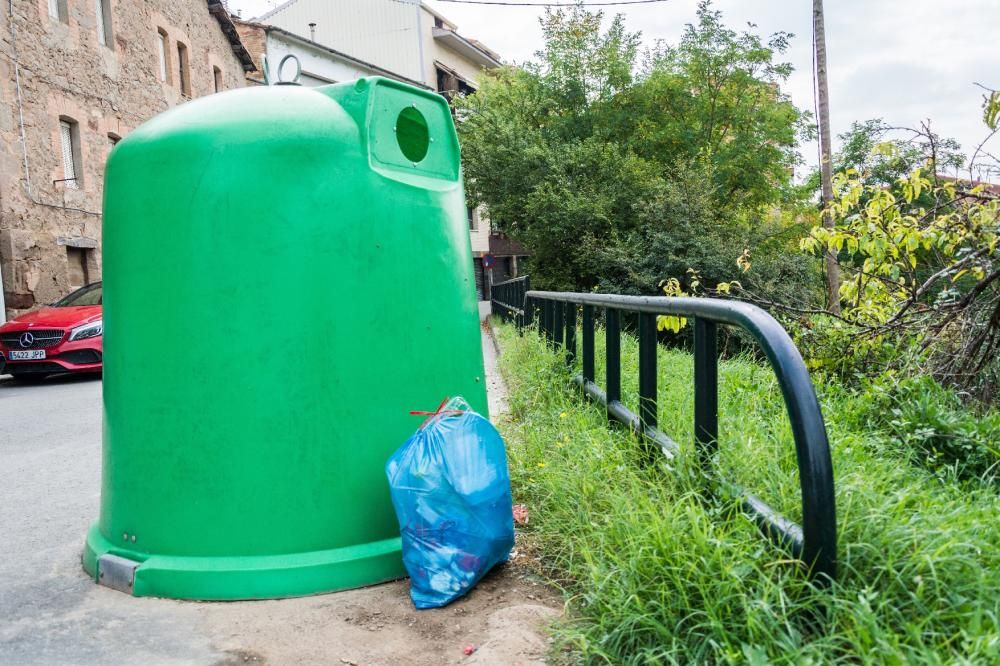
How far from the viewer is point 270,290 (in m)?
2.65

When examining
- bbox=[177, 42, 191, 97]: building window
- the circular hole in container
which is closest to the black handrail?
the circular hole in container

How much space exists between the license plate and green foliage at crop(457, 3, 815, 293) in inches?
504

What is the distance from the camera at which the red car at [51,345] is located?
33.0 ft

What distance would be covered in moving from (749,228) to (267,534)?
64.5 ft

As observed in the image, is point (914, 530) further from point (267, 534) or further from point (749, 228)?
point (749, 228)

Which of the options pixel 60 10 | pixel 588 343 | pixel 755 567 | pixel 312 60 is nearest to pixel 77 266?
pixel 60 10

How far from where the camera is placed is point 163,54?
768 inches

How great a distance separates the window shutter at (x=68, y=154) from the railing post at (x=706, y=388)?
15396 millimetres

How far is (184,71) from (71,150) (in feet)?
19.8

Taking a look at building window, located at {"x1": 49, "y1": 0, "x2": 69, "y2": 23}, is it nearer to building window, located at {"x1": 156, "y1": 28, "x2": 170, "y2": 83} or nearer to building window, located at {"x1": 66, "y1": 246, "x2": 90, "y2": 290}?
building window, located at {"x1": 156, "y1": 28, "x2": 170, "y2": 83}

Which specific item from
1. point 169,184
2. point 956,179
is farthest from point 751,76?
point 169,184

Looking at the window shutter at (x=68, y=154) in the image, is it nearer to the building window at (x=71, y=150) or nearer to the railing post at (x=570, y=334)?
the building window at (x=71, y=150)

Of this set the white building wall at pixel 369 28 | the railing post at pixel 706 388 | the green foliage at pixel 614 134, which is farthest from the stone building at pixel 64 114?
the white building wall at pixel 369 28

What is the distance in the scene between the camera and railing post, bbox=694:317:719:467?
2.51 meters
